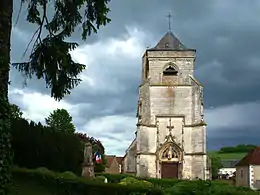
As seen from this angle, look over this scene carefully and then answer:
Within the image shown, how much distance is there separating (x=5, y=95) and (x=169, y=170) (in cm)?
3602

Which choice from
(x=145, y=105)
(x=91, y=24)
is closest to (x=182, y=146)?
(x=145, y=105)

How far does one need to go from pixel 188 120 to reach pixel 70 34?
34.1 meters

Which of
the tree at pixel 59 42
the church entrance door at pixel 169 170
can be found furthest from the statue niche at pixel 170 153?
the tree at pixel 59 42

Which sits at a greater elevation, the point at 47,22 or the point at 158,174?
the point at 47,22

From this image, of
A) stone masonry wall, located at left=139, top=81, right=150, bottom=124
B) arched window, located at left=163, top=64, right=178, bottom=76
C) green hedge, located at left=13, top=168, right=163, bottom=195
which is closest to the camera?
green hedge, located at left=13, top=168, right=163, bottom=195

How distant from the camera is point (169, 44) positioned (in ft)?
151

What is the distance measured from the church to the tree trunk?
34.0 meters

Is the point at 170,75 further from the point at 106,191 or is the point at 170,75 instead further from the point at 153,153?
the point at 106,191

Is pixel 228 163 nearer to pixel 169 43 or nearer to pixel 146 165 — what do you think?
pixel 169 43

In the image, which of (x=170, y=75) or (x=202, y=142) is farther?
(x=170, y=75)

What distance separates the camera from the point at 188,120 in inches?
1683

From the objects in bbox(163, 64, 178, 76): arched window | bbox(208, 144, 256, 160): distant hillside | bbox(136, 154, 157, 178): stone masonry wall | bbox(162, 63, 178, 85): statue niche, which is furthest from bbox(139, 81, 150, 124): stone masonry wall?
bbox(208, 144, 256, 160): distant hillside

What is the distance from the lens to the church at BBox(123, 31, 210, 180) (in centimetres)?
4159

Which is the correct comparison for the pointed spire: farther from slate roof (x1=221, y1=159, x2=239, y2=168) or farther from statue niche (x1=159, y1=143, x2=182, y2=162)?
slate roof (x1=221, y1=159, x2=239, y2=168)
